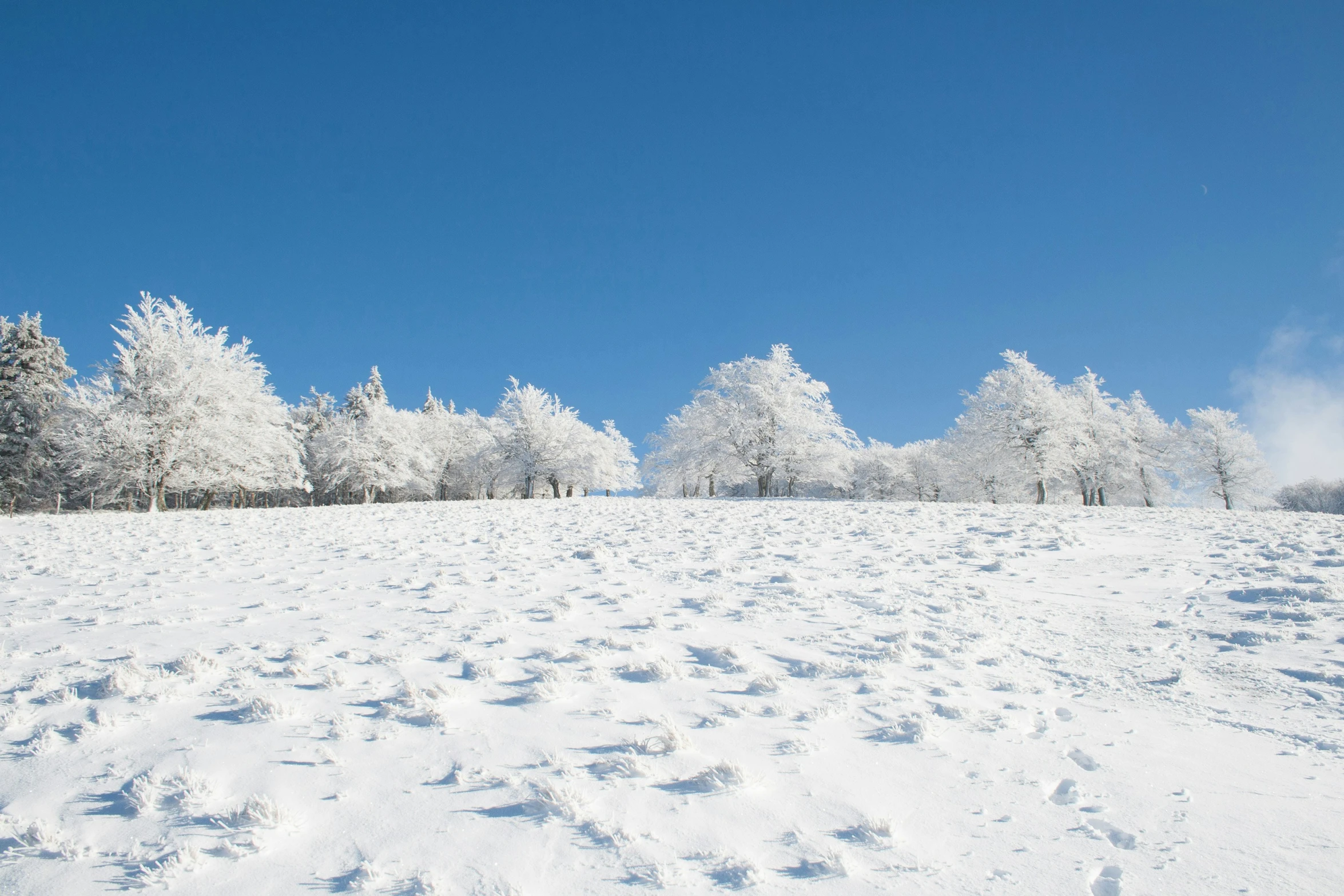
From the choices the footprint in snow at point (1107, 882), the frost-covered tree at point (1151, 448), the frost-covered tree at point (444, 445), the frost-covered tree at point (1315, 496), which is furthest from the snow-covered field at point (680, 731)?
the frost-covered tree at point (1315, 496)

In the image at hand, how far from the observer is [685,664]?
260 inches

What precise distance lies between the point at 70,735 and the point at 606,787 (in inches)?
180

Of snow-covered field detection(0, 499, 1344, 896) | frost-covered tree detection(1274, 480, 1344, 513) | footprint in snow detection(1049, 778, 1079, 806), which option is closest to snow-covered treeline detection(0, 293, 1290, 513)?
snow-covered field detection(0, 499, 1344, 896)

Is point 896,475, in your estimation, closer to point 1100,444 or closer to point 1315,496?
point 1100,444

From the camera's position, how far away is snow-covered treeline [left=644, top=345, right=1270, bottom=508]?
114 feet

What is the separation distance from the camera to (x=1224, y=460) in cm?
4666

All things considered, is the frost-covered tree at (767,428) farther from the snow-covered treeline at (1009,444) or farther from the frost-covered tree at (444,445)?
the frost-covered tree at (444,445)

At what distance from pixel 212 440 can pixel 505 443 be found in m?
21.8

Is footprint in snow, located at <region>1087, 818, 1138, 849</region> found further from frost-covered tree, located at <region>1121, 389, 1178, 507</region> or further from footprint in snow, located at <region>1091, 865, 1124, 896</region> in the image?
frost-covered tree, located at <region>1121, 389, 1178, 507</region>

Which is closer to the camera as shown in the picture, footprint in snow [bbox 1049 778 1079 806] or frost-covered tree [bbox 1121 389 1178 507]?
footprint in snow [bbox 1049 778 1079 806]

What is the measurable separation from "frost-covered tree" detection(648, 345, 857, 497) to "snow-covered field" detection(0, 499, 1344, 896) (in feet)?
86.9

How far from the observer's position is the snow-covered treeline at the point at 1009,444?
3481 centimetres

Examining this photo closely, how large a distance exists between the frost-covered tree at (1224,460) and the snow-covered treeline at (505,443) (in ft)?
0.39

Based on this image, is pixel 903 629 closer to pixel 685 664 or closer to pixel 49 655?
pixel 685 664
